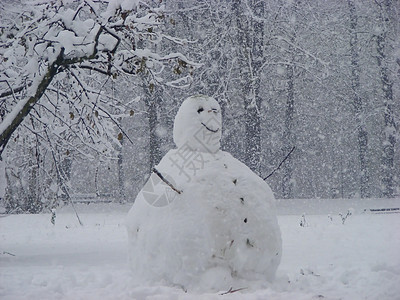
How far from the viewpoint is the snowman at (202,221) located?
15.4 feet

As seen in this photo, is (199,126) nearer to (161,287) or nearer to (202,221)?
(202,221)

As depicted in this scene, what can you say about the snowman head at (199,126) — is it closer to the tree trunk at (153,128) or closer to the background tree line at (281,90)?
the background tree line at (281,90)

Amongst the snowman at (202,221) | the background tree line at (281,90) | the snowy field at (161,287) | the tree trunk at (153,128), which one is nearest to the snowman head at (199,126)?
the snowman at (202,221)

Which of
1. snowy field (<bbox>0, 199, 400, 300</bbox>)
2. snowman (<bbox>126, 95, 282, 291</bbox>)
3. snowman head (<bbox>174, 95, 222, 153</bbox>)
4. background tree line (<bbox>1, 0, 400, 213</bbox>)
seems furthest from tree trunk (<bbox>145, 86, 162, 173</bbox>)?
snowman (<bbox>126, 95, 282, 291</bbox>)

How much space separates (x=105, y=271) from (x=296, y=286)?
9.14 feet

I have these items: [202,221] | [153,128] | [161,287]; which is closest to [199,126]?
[202,221]

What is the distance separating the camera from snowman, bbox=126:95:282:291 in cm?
469

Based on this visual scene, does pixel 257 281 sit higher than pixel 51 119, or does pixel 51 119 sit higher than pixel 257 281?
pixel 51 119

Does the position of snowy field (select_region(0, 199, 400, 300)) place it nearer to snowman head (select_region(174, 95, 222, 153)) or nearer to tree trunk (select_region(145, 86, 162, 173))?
snowman head (select_region(174, 95, 222, 153))

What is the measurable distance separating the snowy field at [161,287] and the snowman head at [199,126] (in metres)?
1.71

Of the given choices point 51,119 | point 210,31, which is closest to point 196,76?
point 210,31

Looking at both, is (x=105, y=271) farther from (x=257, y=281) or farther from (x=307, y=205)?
(x=307, y=205)

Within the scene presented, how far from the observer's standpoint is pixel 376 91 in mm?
24438

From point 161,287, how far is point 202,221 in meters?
0.79
